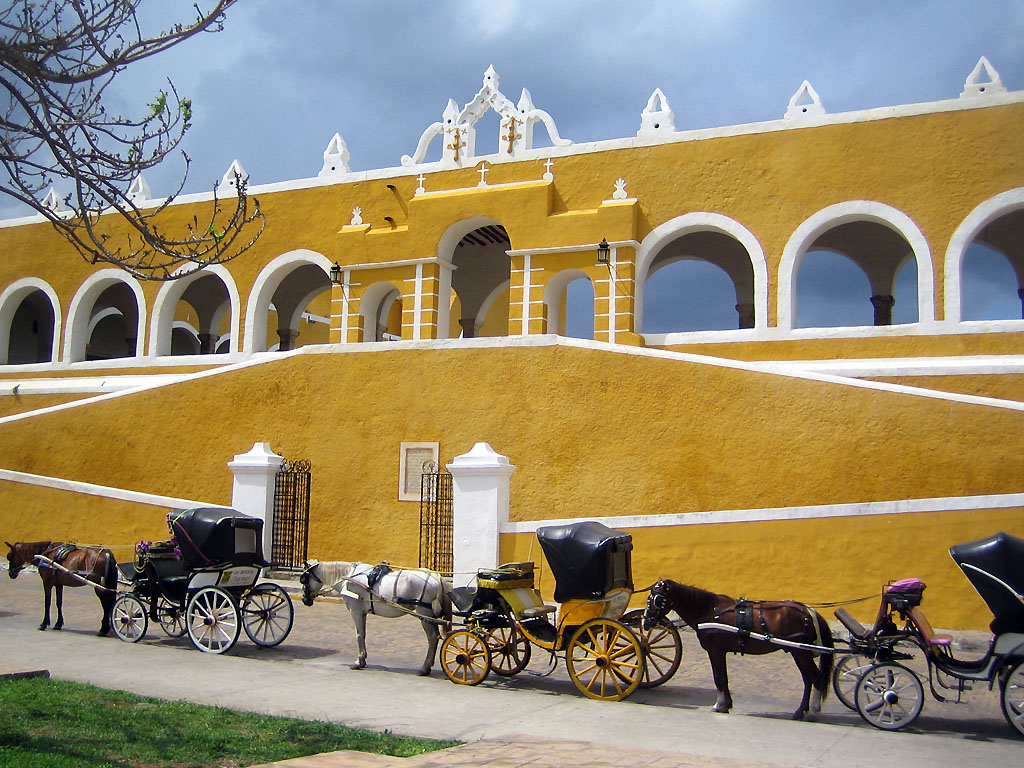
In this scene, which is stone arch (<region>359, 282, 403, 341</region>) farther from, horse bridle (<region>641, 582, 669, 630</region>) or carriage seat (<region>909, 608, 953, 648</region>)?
carriage seat (<region>909, 608, 953, 648</region>)

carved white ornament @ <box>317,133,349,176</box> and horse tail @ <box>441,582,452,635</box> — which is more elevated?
carved white ornament @ <box>317,133,349,176</box>

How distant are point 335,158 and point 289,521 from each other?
863cm

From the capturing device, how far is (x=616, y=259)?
53.7ft

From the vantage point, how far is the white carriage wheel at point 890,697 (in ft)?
21.5

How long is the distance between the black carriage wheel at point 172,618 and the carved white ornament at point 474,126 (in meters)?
10.6

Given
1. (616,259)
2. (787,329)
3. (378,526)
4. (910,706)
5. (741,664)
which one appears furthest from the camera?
(616,259)

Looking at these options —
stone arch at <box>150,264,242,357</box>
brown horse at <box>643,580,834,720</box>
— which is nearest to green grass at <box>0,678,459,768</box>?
brown horse at <box>643,580,834,720</box>

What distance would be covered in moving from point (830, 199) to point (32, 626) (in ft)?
39.9

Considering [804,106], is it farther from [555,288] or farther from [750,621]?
[750,621]

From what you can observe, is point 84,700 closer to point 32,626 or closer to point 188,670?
point 188,670

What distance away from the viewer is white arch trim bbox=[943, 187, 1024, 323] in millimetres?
13953

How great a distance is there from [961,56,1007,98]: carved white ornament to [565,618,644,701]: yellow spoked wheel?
35.8 feet

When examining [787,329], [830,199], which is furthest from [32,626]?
[830,199]

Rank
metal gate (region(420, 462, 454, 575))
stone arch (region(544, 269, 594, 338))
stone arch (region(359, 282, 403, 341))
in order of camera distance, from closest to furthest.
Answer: metal gate (region(420, 462, 454, 575)) < stone arch (region(544, 269, 594, 338)) < stone arch (region(359, 282, 403, 341))
